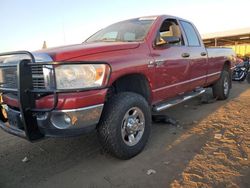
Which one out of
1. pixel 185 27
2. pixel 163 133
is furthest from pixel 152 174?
pixel 185 27

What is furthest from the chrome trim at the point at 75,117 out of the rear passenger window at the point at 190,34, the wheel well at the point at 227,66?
the wheel well at the point at 227,66

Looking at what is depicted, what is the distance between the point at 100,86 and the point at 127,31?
6.04 feet

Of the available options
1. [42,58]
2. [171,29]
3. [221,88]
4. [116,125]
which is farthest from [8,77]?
[221,88]

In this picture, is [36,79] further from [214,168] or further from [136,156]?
[214,168]

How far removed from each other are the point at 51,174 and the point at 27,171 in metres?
0.40

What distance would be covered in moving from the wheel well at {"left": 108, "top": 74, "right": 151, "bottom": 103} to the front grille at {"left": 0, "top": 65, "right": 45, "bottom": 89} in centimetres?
105

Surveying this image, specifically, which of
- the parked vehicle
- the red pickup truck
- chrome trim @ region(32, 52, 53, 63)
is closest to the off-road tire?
the red pickup truck

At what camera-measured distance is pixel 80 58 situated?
3.05 m

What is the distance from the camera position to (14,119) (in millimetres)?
3293

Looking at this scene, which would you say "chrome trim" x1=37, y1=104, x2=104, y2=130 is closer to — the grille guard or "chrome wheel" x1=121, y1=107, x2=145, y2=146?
the grille guard

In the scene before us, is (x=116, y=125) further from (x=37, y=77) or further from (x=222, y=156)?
(x=222, y=156)

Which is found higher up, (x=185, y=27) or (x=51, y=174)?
(x=185, y=27)

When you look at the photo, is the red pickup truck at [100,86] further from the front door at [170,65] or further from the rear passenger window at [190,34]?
the rear passenger window at [190,34]

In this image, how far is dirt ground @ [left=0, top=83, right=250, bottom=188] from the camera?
3.07 metres
